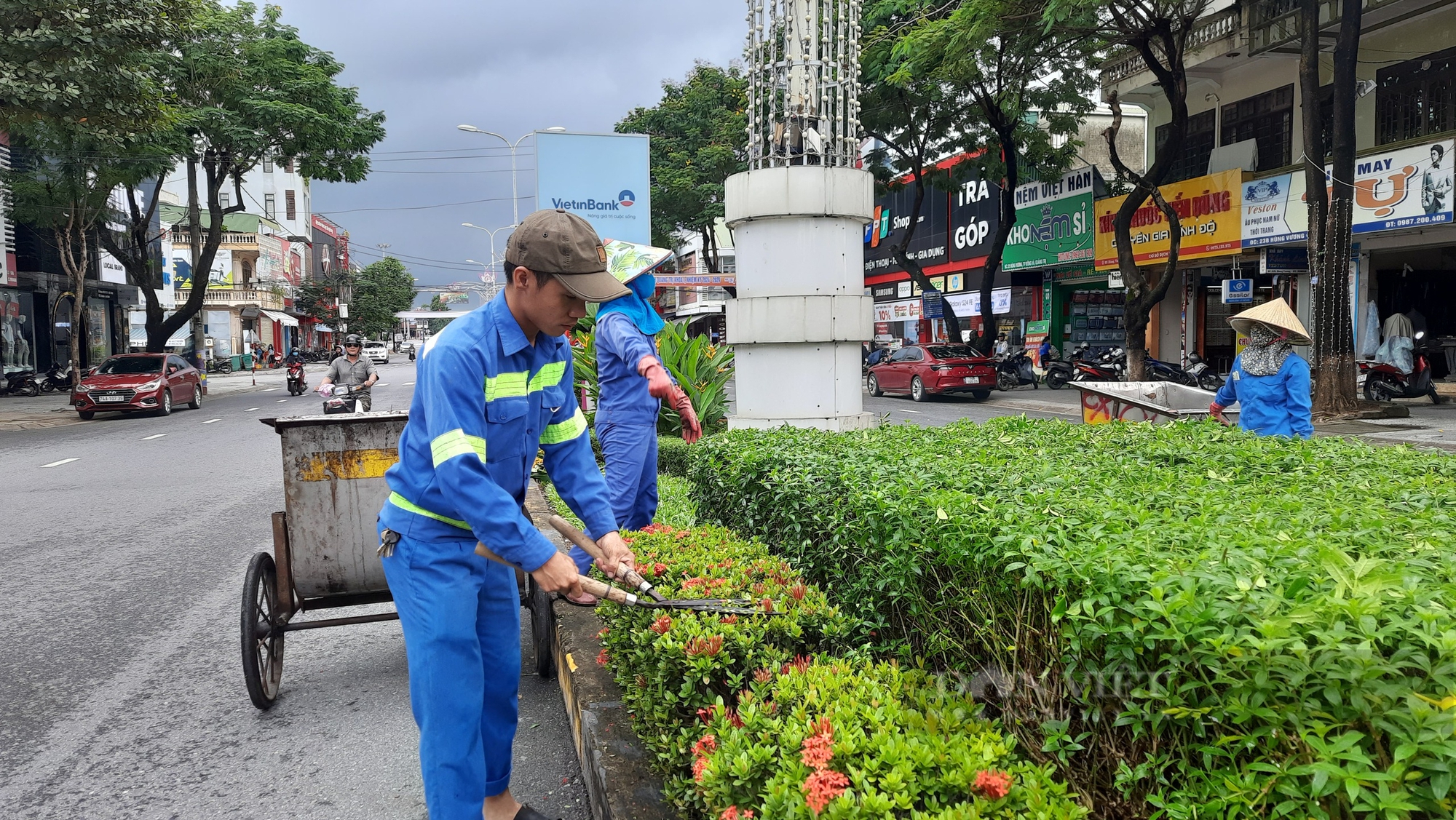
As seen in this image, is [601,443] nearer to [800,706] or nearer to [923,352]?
[800,706]

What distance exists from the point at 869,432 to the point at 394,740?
2823 millimetres

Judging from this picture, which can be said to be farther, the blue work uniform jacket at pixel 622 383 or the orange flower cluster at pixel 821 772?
the blue work uniform jacket at pixel 622 383

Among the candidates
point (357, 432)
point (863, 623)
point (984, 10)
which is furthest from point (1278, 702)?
point (984, 10)

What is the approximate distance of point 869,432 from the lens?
5355 millimetres

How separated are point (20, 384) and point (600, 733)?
30217mm

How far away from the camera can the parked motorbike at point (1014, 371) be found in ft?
83.3

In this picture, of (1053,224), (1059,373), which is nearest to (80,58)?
(1059,373)

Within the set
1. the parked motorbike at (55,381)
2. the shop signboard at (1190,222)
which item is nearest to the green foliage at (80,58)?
the parked motorbike at (55,381)

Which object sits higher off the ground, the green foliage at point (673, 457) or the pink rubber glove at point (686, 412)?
the pink rubber glove at point (686, 412)

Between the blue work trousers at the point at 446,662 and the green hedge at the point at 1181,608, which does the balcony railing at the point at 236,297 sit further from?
the green hedge at the point at 1181,608

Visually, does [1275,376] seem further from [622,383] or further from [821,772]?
[821,772]

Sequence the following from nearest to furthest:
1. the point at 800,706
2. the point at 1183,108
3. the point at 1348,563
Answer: the point at 1348,563, the point at 800,706, the point at 1183,108

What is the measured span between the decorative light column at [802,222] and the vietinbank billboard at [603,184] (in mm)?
4966

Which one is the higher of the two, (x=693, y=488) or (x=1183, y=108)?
(x=1183, y=108)
